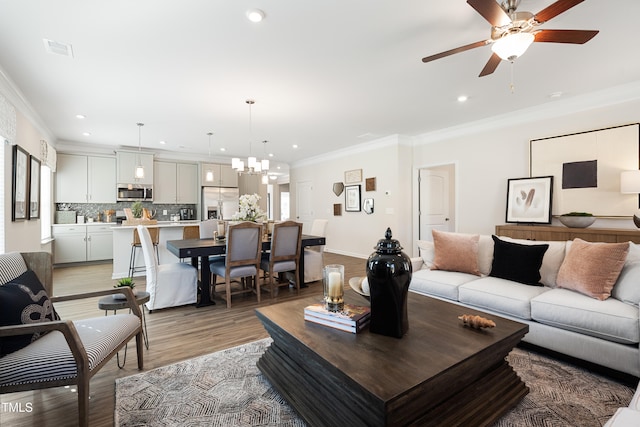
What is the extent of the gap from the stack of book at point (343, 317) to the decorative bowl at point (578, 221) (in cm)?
355

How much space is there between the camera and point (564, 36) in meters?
2.08

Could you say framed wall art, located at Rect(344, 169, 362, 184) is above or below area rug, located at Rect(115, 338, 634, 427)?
above

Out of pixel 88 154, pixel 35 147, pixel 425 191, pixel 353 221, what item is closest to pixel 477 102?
pixel 425 191

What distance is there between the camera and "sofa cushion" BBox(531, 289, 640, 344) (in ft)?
6.16

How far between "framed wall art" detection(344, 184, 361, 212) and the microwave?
4.80 metres

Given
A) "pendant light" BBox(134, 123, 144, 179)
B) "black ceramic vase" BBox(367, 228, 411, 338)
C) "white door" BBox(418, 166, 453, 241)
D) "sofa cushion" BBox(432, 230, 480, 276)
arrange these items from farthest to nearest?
"white door" BBox(418, 166, 453, 241) → "pendant light" BBox(134, 123, 144, 179) → "sofa cushion" BBox(432, 230, 480, 276) → "black ceramic vase" BBox(367, 228, 411, 338)

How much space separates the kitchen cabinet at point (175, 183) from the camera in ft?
24.5

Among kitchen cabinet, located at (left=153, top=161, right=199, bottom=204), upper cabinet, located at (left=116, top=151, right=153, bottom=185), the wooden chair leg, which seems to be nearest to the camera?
the wooden chair leg

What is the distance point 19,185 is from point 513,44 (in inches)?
213

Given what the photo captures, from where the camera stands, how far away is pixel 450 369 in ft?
4.20

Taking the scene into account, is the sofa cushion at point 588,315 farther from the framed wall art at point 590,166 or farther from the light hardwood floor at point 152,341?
the framed wall art at point 590,166

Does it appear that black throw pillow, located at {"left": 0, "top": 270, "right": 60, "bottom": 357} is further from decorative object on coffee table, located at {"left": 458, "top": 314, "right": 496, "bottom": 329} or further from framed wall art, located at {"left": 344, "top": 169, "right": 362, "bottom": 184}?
framed wall art, located at {"left": 344, "top": 169, "right": 362, "bottom": 184}

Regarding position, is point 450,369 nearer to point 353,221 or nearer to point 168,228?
point 168,228

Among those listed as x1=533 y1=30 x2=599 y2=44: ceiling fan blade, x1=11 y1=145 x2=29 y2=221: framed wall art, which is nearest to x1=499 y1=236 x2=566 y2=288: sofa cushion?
x1=533 y1=30 x2=599 y2=44: ceiling fan blade
